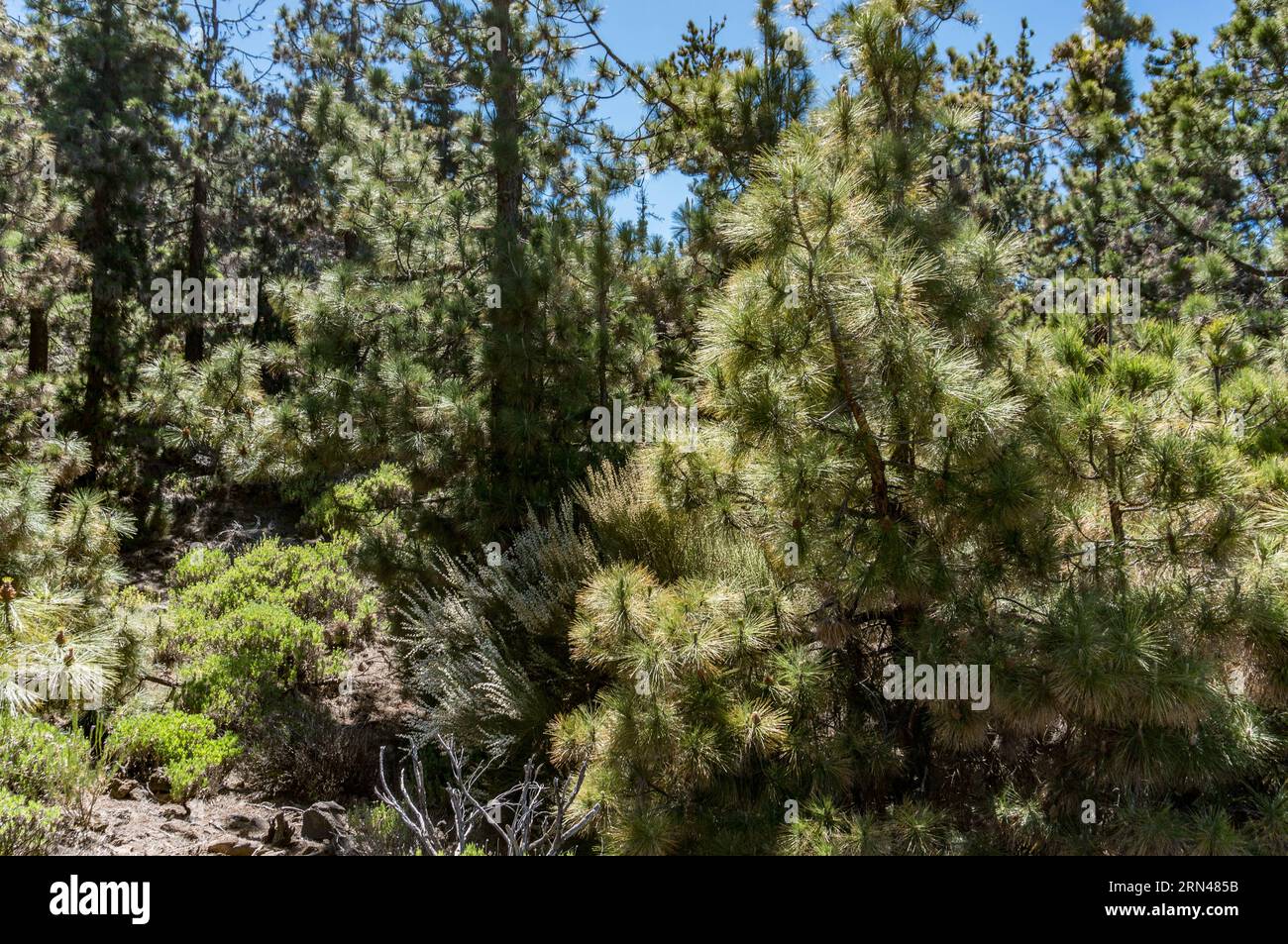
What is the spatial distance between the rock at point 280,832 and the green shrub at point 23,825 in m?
0.95

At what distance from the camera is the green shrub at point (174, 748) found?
14.2ft

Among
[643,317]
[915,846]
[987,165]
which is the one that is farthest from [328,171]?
[987,165]

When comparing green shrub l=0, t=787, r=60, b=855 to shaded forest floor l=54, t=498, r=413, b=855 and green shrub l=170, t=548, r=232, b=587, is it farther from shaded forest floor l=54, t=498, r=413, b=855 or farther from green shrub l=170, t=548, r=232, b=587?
green shrub l=170, t=548, r=232, b=587

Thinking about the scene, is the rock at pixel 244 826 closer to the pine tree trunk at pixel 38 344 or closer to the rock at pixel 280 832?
the rock at pixel 280 832

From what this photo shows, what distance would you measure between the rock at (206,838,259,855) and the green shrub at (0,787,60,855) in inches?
25.7

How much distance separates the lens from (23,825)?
3.23m

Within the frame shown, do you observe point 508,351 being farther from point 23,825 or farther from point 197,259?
point 197,259

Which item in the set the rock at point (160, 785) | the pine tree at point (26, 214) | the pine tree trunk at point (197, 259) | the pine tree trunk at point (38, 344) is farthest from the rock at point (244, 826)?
the pine tree trunk at point (197, 259)

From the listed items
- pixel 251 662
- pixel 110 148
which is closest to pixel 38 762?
pixel 251 662

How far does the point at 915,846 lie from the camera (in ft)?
9.39

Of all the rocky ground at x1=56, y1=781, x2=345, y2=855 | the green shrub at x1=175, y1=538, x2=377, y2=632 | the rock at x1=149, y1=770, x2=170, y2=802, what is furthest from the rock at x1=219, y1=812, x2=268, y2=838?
the green shrub at x1=175, y1=538, x2=377, y2=632

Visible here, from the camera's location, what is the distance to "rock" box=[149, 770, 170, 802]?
4.38m

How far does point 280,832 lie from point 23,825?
1089 mm

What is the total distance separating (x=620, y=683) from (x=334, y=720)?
325cm
